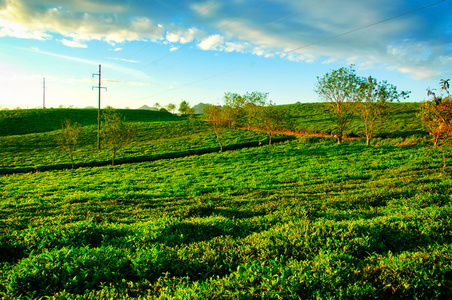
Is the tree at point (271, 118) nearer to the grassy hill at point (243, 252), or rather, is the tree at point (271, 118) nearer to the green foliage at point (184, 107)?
the grassy hill at point (243, 252)

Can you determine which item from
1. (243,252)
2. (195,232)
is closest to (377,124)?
(195,232)

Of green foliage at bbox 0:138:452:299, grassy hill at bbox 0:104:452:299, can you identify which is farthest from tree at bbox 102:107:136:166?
green foliage at bbox 0:138:452:299

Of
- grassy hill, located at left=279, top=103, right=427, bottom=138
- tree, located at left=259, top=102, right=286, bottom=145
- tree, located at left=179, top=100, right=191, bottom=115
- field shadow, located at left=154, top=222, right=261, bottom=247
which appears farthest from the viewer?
tree, located at left=179, top=100, right=191, bottom=115

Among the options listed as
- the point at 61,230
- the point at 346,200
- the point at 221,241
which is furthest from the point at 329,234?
the point at 61,230

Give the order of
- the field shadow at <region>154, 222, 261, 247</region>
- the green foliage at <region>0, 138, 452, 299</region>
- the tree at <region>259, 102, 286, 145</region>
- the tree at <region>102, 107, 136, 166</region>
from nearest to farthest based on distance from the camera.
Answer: the green foliage at <region>0, 138, 452, 299</region>, the field shadow at <region>154, 222, 261, 247</region>, the tree at <region>102, 107, 136, 166</region>, the tree at <region>259, 102, 286, 145</region>

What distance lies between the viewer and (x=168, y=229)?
8.41 meters

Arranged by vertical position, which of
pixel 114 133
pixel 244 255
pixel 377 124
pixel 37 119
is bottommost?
pixel 244 255

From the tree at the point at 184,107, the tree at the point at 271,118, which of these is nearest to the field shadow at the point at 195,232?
the tree at the point at 271,118

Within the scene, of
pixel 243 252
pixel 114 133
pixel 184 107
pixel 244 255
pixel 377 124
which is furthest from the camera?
pixel 184 107

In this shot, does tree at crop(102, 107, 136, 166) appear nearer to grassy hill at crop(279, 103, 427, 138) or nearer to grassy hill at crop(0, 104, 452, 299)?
grassy hill at crop(0, 104, 452, 299)

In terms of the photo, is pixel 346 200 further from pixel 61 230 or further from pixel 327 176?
pixel 61 230

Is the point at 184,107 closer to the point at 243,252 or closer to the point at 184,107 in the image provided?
the point at 184,107

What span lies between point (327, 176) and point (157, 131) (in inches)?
2446

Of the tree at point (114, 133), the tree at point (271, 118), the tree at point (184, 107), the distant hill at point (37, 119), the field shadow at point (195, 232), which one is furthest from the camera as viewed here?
the tree at point (184, 107)
